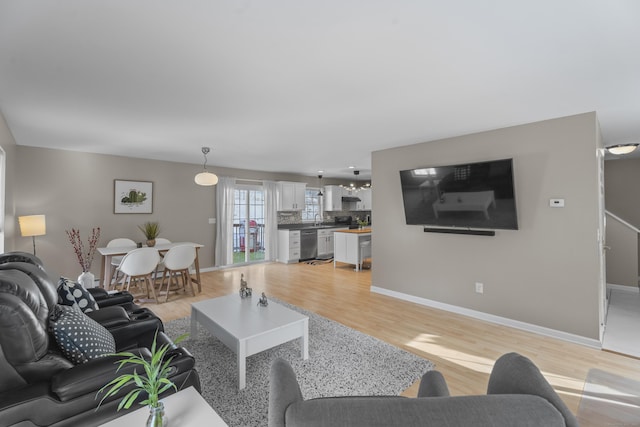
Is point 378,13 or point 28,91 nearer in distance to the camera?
point 378,13

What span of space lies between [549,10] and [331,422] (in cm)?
206

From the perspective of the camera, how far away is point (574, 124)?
9.96 feet

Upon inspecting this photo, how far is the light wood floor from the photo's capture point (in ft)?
8.07

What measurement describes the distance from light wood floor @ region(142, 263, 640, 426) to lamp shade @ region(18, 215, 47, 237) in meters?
1.86

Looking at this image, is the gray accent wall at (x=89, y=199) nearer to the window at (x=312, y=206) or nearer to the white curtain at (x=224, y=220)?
the white curtain at (x=224, y=220)

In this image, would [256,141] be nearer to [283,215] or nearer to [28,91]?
[28,91]

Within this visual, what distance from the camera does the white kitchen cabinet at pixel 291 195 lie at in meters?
7.86

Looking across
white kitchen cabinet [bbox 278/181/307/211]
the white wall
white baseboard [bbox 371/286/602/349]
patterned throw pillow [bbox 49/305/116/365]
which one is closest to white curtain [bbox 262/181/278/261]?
white kitchen cabinet [bbox 278/181/307/211]

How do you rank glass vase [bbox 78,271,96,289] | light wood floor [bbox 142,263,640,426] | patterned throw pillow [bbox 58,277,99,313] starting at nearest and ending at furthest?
patterned throw pillow [bbox 58,277,99,313] → light wood floor [bbox 142,263,640,426] → glass vase [bbox 78,271,96,289]

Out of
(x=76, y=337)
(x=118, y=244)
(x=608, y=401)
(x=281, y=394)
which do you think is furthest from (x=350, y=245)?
(x=281, y=394)

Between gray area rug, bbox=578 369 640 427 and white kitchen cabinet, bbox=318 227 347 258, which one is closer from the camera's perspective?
gray area rug, bbox=578 369 640 427

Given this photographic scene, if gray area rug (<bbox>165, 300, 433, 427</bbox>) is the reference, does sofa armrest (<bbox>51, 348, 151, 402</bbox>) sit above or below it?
above

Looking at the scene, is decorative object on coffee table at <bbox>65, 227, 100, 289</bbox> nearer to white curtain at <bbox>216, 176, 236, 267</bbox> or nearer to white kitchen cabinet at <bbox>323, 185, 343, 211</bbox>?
white curtain at <bbox>216, 176, 236, 267</bbox>

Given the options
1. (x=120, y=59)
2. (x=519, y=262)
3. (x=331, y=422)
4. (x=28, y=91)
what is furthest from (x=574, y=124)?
(x=28, y=91)
